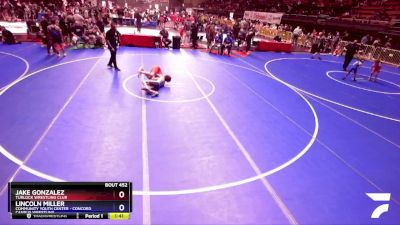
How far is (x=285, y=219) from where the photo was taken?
16.7 ft

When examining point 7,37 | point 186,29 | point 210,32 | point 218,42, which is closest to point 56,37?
point 7,37

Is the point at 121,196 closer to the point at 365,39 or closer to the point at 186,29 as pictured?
the point at 186,29

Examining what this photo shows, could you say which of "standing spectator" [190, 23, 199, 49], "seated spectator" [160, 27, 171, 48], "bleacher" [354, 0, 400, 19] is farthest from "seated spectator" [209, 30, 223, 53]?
"bleacher" [354, 0, 400, 19]

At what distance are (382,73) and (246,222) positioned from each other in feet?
61.8

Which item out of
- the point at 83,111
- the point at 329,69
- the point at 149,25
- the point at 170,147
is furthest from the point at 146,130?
the point at 149,25

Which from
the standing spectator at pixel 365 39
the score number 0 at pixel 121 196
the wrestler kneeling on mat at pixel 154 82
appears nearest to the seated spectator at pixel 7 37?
the wrestler kneeling on mat at pixel 154 82

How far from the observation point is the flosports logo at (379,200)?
5.47 m
